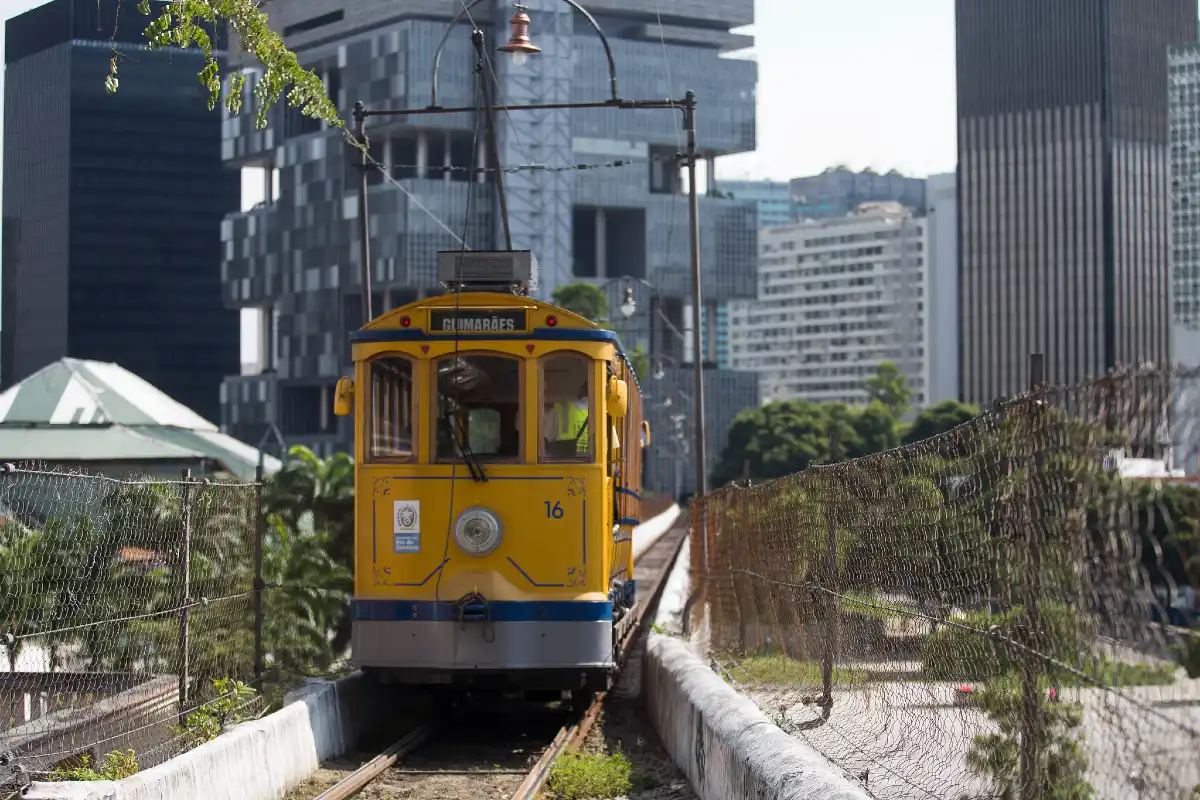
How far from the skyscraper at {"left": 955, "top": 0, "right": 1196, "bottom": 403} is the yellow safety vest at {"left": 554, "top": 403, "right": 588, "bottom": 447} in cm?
12701

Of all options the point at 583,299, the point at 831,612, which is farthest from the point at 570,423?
the point at 583,299

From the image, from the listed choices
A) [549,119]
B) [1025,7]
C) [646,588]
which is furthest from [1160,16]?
[646,588]

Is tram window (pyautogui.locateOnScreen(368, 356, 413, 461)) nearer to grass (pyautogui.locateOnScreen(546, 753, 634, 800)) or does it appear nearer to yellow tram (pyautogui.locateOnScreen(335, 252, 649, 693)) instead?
yellow tram (pyautogui.locateOnScreen(335, 252, 649, 693))

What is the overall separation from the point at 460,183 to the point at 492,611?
4121 inches

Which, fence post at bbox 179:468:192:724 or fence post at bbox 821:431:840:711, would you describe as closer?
fence post at bbox 821:431:840:711

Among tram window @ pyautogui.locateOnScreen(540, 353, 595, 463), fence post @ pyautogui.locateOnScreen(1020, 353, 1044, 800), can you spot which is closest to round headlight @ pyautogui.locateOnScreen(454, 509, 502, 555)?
tram window @ pyautogui.locateOnScreen(540, 353, 595, 463)

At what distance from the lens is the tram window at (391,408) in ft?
43.0

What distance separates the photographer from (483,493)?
12.9m

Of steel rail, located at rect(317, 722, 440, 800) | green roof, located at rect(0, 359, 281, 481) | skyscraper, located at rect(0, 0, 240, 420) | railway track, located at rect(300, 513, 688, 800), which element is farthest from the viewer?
skyscraper, located at rect(0, 0, 240, 420)

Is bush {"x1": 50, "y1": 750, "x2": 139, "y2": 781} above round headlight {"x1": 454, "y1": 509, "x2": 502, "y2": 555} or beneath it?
beneath

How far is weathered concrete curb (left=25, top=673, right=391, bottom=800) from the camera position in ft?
24.3

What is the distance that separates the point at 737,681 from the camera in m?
12.7

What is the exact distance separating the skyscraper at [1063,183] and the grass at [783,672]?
4992 inches

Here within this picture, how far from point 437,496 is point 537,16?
99318 millimetres
